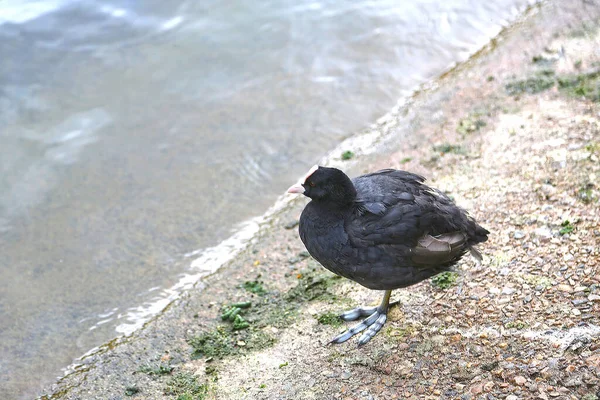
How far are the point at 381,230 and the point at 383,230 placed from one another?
1cm

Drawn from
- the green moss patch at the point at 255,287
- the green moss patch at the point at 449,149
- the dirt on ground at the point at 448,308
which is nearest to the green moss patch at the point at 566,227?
the dirt on ground at the point at 448,308

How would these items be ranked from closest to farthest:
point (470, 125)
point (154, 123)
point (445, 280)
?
point (445, 280), point (470, 125), point (154, 123)

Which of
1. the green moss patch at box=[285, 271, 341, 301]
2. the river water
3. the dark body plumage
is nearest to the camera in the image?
the dark body plumage

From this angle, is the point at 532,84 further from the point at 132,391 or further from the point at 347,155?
the point at 132,391

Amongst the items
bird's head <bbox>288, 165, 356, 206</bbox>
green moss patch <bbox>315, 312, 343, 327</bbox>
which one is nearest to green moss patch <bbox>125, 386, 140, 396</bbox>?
green moss patch <bbox>315, 312, 343, 327</bbox>

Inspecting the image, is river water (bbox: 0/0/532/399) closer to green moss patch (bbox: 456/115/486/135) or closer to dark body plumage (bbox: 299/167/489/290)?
green moss patch (bbox: 456/115/486/135)

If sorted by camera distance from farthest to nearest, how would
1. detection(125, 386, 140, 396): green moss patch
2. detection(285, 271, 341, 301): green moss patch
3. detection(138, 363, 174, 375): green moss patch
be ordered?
detection(285, 271, 341, 301): green moss patch, detection(138, 363, 174, 375): green moss patch, detection(125, 386, 140, 396): green moss patch

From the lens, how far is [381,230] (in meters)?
4.34

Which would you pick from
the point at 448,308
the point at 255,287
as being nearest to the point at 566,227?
the point at 448,308

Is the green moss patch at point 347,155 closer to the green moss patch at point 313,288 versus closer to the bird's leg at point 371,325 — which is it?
the green moss patch at point 313,288

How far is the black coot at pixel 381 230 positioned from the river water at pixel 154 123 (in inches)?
76.0

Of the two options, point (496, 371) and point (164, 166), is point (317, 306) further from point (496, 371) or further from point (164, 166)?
point (164, 166)

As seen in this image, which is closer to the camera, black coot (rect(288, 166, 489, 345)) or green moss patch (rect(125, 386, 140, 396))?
black coot (rect(288, 166, 489, 345))

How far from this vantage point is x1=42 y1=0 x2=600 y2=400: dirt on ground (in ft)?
13.3
